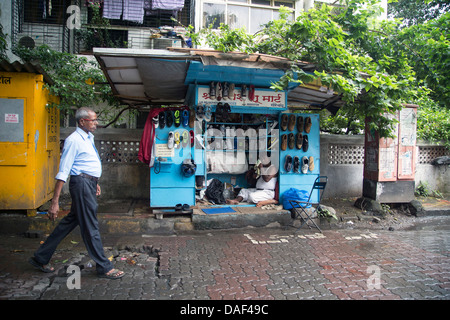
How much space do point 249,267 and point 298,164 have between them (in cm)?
330

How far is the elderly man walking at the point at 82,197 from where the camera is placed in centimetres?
348

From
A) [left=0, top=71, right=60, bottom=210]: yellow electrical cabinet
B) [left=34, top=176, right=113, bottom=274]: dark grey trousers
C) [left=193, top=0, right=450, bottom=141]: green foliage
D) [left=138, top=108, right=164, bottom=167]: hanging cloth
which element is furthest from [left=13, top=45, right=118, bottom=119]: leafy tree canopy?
[left=34, top=176, right=113, bottom=274]: dark grey trousers

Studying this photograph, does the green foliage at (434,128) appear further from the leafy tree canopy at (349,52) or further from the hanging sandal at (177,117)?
the hanging sandal at (177,117)

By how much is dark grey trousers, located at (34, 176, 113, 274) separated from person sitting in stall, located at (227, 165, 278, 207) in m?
3.71

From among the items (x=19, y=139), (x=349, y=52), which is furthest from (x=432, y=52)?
(x=19, y=139)

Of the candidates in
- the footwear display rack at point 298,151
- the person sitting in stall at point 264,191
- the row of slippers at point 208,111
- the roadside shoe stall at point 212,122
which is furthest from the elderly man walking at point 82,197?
the footwear display rack at point 298,151

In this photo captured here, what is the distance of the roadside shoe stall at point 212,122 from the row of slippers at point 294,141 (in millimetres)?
23

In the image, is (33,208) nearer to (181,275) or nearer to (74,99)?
(74,99)

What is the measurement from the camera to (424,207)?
7.21 m

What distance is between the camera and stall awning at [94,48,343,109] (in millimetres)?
4848

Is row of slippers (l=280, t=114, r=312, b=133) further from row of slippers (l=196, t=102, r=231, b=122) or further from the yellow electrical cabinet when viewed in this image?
the yellow electrical cabinet

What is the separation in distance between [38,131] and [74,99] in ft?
3.88

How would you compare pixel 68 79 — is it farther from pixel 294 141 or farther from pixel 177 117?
pixel 294 141

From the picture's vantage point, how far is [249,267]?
4059mm
